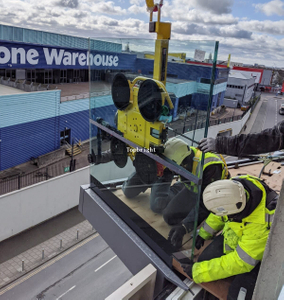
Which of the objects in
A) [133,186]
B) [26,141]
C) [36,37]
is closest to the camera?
[133,186]

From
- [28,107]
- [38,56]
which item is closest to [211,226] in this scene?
[28,107]

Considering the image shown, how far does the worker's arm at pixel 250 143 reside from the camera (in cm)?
282

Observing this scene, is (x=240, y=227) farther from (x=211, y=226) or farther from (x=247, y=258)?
(x=211, y=226)

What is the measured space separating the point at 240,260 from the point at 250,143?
1377mm

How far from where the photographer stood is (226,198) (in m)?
3.05

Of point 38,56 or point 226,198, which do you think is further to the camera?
point 38,56

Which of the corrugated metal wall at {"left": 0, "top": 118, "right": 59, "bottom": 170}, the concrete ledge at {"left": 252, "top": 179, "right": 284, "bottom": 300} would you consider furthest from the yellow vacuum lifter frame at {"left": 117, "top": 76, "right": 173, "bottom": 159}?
the corrugated metal wall at {"left": 0, "top": 118, "right": 59, "bottom": 170}

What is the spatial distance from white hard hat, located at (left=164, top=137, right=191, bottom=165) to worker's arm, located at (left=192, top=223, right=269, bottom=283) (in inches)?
43.8

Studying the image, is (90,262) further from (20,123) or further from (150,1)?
(150,1)

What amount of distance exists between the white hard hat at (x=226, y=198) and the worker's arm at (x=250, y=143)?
1.28 ft

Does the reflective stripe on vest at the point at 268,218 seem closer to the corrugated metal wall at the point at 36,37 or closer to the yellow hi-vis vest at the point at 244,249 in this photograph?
the yellow hi-vis vest at the point at 244,249

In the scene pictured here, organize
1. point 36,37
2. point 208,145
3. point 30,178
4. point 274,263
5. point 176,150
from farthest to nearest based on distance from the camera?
point 36,37, point 30,178, point 176,150, point 208,145, point 274,263

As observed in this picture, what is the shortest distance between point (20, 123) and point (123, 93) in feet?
48.4

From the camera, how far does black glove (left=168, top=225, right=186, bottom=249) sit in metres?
3.54
